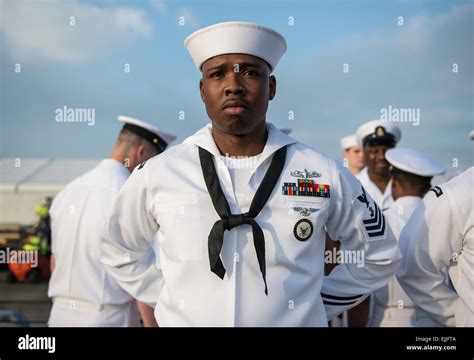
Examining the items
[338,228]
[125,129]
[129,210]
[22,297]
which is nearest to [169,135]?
[125,129]

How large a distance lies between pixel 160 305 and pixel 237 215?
0.53m

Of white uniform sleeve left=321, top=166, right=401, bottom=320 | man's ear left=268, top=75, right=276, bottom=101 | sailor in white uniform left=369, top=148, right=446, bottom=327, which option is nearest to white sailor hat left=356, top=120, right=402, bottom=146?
sailor in white uniform left=369, top=148, right=446, bottom=327

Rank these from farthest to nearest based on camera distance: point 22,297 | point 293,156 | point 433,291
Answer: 1. point 22,297
2. point 433,291
3. point 293,156

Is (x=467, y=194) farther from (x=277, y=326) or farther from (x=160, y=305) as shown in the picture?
(x=160, y=305)

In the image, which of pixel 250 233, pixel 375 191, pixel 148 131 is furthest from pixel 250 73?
pixel 375 191

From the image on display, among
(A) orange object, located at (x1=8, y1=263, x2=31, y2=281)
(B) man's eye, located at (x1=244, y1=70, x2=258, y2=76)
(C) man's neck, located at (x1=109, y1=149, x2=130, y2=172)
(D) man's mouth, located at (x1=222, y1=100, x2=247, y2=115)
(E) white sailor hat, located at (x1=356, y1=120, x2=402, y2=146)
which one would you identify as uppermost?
(E) white sailor hat, located at (x1=356, y1=120, x2=402, y2=146)

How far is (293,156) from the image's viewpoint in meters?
2.86

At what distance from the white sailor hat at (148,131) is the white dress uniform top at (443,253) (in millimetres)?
1586

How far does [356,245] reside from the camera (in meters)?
2.97

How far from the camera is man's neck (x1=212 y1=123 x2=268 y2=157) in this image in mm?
2838

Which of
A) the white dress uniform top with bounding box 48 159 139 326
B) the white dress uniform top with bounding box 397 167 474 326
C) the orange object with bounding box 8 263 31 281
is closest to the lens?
the white dress uniform top with bounding box 397 167 474 326

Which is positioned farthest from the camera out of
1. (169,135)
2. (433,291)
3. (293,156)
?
(169,135)

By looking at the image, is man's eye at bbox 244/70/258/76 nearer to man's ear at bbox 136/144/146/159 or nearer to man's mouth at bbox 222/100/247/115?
man's mouth at bbox 222/100/247/115
